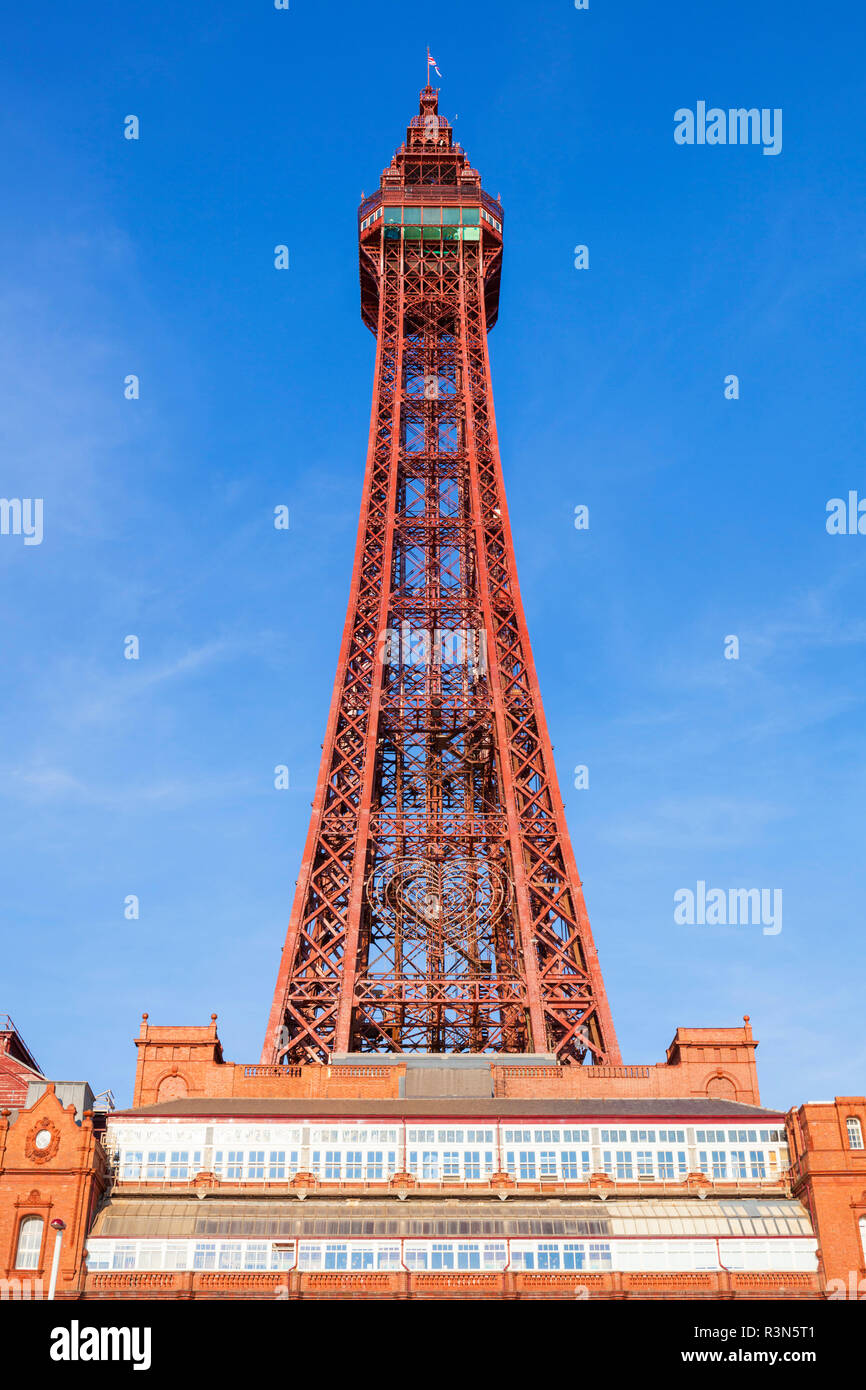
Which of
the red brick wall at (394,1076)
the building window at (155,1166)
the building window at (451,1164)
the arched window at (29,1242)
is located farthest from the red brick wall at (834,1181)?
the arched window at (29,1242)

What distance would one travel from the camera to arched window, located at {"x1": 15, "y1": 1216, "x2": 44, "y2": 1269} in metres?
45.2

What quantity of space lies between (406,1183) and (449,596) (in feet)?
107

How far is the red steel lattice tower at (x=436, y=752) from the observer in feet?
198

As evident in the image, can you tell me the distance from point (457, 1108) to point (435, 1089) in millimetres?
2878

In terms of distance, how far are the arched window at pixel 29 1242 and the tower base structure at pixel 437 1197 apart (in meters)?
0.05

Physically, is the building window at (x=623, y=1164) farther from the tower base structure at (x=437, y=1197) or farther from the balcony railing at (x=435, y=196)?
the balcony railing at (x=435, y=196)

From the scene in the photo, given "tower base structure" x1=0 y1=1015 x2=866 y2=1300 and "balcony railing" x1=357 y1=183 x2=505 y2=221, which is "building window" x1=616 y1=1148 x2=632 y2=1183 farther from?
"balcony railing" x1=357 y1=183 x2=505 y2=221

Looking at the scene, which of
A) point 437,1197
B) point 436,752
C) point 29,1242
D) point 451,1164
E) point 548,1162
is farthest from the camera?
point 436,752

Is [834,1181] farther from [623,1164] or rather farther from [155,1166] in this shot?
[155,1166]

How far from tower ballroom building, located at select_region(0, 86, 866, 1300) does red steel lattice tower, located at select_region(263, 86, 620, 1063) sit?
0.15 m

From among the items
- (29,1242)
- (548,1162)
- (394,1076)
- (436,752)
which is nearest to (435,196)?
(436,752)

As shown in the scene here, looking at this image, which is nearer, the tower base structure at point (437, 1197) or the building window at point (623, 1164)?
the tower base structure at point (437, 1197)

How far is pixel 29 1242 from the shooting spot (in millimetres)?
45688
